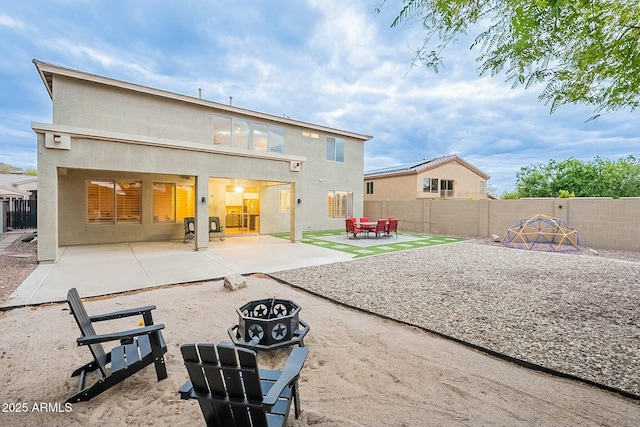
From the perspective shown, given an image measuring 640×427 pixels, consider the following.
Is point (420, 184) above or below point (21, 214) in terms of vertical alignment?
above

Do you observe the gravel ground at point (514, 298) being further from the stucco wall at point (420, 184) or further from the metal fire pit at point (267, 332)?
the stucco wall at point (420, 184)

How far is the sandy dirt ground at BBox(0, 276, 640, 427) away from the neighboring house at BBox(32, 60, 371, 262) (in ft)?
19.4

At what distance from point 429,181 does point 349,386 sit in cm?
2343

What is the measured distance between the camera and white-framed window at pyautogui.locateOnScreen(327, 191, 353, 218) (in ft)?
59.6

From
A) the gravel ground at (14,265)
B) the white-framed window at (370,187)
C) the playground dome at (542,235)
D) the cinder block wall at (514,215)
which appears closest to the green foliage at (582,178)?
the cinder block wall at (514,215)

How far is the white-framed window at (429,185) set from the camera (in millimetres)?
23453

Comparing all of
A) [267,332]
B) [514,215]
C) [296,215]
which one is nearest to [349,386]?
[267,332]

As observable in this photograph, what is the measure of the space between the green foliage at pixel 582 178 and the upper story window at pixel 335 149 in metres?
13.4

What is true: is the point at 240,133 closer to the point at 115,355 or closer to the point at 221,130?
the point at 221,130

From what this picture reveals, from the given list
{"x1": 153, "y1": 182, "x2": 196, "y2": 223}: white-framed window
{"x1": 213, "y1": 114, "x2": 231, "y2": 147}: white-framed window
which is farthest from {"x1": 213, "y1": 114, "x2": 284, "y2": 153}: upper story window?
{"x1": 153, "y1": 182, "x2": 196, "y2": 223}: white-framed window

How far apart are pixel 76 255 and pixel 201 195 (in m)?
4.25

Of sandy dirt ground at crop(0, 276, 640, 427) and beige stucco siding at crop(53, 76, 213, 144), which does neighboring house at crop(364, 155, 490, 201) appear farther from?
sandy dirt ground at crop(0, 276, 640, 427)

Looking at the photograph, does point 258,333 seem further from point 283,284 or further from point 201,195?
point 201,195

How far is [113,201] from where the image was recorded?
11.9 meters
